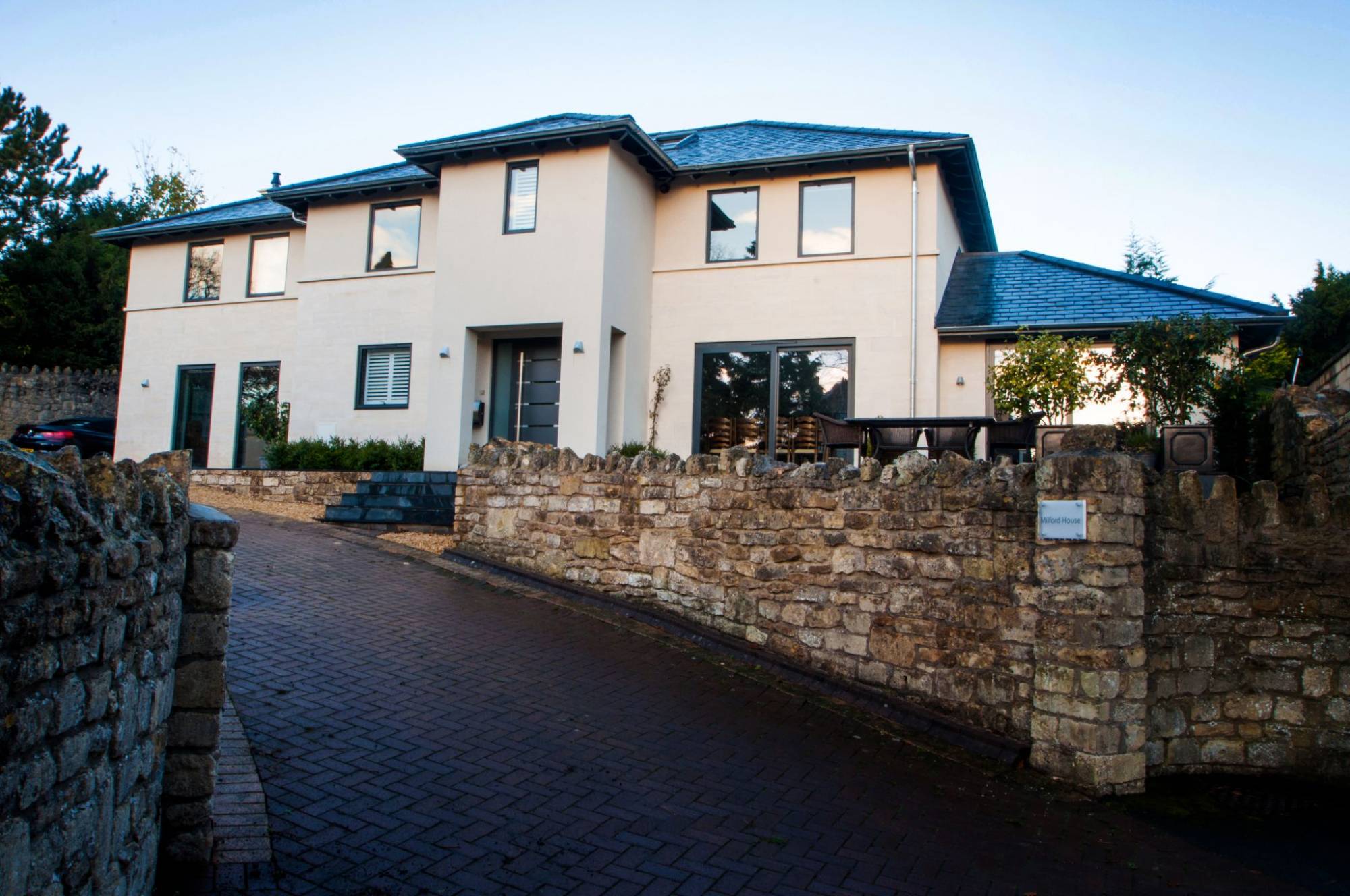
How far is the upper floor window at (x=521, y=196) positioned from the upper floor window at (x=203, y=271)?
8398 mm

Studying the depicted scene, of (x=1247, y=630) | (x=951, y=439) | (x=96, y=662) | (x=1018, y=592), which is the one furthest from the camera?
(x=951, y=439)

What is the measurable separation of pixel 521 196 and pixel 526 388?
129 inches

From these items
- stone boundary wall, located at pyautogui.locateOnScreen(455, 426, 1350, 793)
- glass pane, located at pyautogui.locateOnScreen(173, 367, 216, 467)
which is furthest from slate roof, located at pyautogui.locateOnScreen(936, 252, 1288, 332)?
glass pane, located at pyautogui.locateOnScreen(173, 367, 216, 467)

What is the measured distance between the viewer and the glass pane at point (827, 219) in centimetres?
1606

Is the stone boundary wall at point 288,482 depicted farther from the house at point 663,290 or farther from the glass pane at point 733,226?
the glass pane at point 733,226

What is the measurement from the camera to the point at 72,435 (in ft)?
73.0

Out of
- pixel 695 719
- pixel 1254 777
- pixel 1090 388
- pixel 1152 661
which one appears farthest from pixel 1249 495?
pixel 1090 388

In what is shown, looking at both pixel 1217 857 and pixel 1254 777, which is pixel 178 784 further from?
pixel 1254 777

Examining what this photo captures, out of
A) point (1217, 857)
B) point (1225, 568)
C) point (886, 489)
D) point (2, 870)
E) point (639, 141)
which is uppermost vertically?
point (639, 141)

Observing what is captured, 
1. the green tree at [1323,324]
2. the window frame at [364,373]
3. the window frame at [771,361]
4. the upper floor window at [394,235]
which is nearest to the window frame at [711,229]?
the window frame at [771,361]

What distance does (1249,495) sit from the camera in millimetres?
6859

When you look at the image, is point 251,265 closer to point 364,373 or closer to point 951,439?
point 364,373

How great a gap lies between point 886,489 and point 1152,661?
2.30 m

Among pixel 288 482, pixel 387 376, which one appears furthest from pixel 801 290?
pixel 288 482
